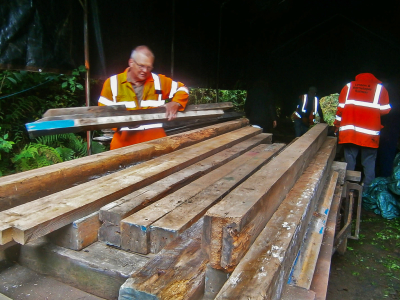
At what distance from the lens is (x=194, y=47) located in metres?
7.39

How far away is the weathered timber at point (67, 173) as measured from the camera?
1635 millimetres

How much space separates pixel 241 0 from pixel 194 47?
2105 mm


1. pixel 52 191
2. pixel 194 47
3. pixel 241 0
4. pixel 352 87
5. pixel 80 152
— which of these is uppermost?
pixel 241 0

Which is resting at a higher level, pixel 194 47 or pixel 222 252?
pixel 194 47

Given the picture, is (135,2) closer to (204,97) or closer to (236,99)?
(204,97)

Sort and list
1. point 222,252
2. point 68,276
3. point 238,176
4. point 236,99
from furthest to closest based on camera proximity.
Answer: point 236,99 → point 238,176 → point 68,276 → point 222,252

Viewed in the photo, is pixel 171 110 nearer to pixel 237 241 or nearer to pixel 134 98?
pixel 134 98

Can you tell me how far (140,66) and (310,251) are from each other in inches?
91.7

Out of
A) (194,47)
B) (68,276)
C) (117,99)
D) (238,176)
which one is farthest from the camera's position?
(194,47)

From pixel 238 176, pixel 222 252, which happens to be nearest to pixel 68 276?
pixel 222 252

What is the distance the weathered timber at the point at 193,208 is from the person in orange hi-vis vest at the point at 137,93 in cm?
118

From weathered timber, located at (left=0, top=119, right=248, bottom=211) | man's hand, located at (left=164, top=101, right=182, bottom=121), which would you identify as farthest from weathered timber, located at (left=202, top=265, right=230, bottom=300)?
man's hand, located at (left=164, top=101, right=182, bottom=121)

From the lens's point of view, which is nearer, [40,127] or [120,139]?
[40,127]

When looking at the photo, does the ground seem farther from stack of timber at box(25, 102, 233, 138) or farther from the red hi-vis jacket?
stack of timber at box(25, 102, 233, 138)
